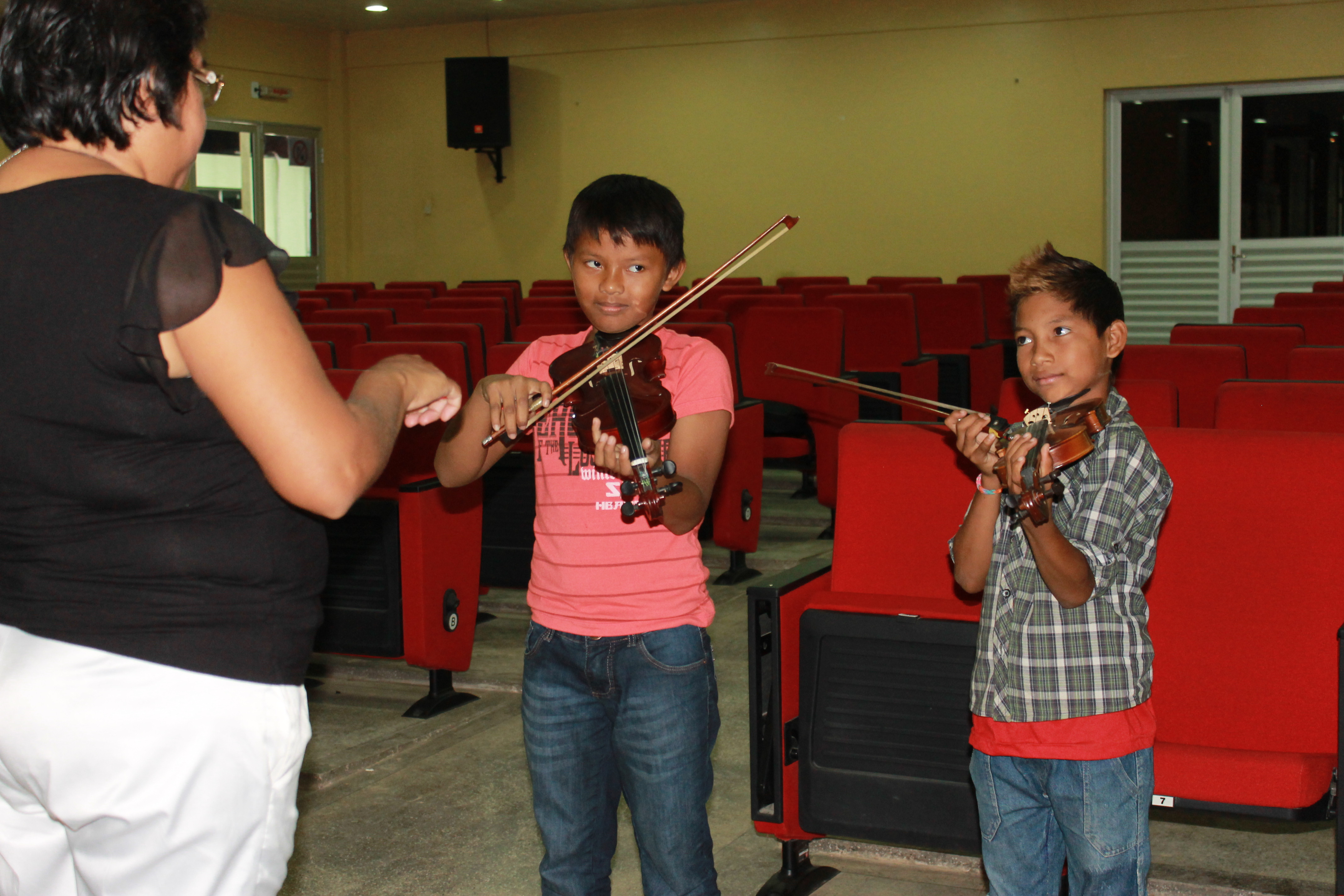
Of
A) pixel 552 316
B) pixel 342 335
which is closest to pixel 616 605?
pixel 342 335

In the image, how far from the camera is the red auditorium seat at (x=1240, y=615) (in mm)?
2021

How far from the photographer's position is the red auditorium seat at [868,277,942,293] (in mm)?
7707

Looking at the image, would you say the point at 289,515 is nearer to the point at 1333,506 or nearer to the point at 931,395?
the point at 1333,506

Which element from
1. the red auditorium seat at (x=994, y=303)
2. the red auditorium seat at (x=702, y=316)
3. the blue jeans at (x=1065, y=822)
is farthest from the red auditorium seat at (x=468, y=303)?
the blue jeans at (x=1065, y=822)

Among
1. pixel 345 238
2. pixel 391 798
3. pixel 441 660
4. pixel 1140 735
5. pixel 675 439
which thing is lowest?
pixel 391 798

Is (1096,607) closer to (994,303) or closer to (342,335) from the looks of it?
(342,335)

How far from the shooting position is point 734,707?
322cm

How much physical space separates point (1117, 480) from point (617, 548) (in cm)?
64

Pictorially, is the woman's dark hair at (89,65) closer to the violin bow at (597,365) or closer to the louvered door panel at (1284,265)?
the violin bow at (597,365)

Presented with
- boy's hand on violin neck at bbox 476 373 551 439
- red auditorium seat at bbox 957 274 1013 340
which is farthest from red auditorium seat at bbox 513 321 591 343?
boy's hand on violin neck at bbox 476 373 551 439

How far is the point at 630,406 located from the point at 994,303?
20.6 ft

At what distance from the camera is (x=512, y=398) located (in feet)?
5.19

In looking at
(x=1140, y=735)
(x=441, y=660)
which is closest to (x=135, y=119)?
(x=1140, y=735)

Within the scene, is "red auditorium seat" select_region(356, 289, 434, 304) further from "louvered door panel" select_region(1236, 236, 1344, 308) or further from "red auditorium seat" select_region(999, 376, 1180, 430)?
"louvered door panel" select_region(1236, 236, 1344, 308)
